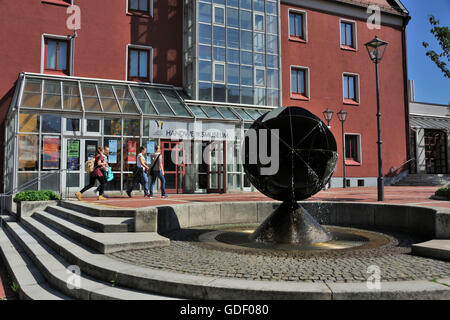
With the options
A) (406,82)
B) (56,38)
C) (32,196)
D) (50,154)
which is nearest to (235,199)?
(32,196)

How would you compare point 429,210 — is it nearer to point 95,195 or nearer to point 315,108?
point 95,195

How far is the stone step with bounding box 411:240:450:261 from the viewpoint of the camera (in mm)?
4511

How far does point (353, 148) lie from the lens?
24453 millimetres

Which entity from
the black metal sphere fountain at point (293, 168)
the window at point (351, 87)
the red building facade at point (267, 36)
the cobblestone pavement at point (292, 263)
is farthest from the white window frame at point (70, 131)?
the window at point (351, 87)

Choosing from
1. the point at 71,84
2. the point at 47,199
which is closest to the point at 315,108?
the point at 71,84

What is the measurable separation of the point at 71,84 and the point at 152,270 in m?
15.3

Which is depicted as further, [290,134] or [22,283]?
[290,134]

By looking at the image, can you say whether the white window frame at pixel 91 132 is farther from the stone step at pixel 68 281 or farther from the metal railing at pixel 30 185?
the stone step at pixel 68 281

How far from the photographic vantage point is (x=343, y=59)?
24.4 metres

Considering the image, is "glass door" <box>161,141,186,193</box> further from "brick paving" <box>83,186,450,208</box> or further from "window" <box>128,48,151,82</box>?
"window" <box>128,48,151,82</box>

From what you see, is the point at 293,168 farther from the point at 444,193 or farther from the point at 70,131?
the point at 70,131

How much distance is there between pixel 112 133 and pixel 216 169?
519cm

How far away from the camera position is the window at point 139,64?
19.2 m

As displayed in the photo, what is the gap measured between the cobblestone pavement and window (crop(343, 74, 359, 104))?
20921 millimetres
